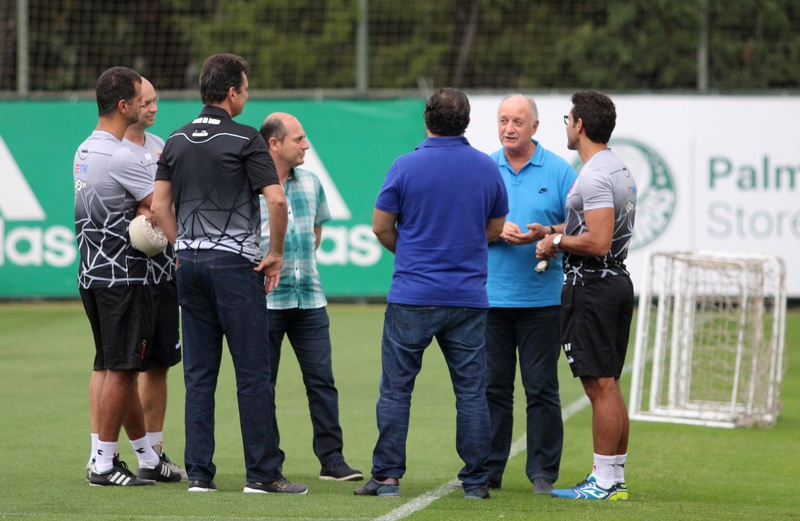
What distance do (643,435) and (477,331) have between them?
9.51ft

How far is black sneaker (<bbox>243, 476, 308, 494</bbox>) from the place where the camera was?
19.5 ft

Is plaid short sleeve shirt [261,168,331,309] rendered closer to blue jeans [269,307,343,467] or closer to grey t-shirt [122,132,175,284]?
Answer: blue jeans [269,307,343,467]

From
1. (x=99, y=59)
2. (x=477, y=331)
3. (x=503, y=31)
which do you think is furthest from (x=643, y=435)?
→ (x=99, y=59)

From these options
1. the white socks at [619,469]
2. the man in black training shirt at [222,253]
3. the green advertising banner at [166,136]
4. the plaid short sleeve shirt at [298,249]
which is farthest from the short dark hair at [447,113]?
the green advertising banner at [166,136]

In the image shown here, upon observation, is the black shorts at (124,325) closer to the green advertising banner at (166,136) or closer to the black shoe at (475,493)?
the black shoe at (475,493)

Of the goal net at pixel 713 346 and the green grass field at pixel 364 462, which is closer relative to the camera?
the green grass field at pixel 364 462

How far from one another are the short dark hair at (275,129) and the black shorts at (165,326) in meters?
0.95

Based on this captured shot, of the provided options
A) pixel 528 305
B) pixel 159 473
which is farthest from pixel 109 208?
pixel 528 305

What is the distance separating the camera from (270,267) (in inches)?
232

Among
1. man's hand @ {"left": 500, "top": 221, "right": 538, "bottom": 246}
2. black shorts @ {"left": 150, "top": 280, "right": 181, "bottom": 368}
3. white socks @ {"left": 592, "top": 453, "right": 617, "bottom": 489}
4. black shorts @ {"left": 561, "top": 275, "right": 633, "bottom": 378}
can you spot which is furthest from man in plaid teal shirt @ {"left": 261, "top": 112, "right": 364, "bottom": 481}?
black shorts @ {"left": 561, "top": 275, "right": 633, "bottom": 378}

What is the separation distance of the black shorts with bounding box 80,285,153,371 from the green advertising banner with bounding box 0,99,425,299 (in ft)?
32.6

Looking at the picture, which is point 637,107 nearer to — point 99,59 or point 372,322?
point 372,322

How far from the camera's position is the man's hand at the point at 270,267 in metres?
5.88

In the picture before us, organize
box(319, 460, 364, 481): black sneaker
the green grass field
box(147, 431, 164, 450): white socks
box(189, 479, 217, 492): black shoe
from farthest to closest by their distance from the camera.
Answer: box(319, 460, 364, 481): black sneaker, box(147, 431, 164, 450): white socks, box(189, 479, 217, 492): black shoe, the green grass field
